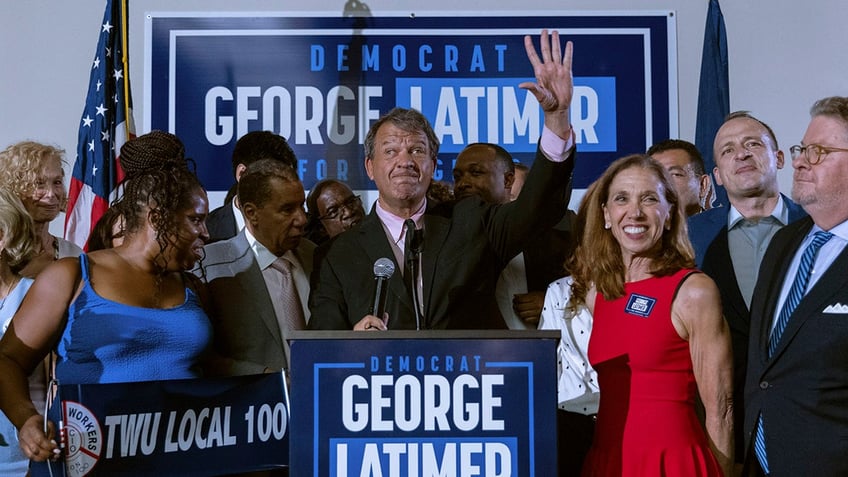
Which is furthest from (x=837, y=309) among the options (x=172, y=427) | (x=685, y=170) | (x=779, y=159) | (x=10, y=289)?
(x=10, y=289)

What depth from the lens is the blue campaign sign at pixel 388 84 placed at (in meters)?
5.21

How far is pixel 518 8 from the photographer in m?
5.48

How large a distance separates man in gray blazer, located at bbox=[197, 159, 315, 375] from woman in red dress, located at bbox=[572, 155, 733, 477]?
107cm

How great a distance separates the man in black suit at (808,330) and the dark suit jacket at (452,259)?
2.41 ft

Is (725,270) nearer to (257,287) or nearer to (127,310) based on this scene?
(257,287)

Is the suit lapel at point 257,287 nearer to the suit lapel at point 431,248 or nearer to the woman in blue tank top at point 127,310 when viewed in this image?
the woman in blue tank top at point 127,310

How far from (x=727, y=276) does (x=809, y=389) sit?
93cm

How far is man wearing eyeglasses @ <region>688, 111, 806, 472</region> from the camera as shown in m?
3.46

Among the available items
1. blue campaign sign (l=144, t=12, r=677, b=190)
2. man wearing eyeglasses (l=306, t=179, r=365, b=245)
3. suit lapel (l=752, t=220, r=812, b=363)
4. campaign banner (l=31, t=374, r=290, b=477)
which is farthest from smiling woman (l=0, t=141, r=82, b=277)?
suit lapel (l=752, t=220, r=812, b=363)

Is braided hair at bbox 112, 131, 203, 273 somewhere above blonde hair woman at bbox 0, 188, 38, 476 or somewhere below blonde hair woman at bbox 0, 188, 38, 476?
above

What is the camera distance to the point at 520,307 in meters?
3.71

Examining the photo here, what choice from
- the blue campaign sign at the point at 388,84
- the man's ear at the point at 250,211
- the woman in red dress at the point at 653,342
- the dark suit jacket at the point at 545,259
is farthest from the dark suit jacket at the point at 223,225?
the woman in red dress at the point at 653,342

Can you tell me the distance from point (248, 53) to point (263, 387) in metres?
2.93

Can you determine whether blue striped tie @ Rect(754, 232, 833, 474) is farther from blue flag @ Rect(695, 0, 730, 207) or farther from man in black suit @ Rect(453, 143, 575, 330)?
blue flag @ Rect(695, 0, 730, 207)
